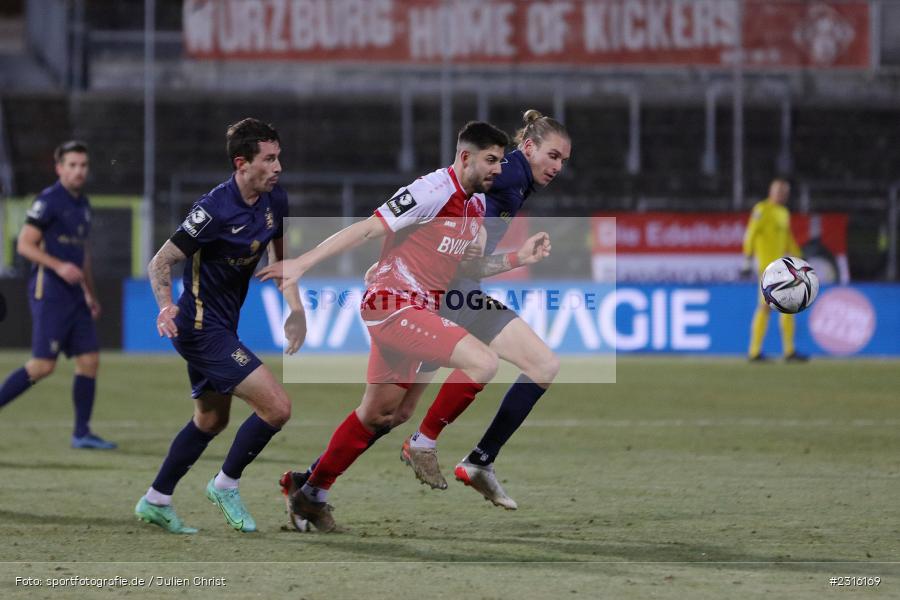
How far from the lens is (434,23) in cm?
2402

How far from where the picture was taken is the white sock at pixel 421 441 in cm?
728

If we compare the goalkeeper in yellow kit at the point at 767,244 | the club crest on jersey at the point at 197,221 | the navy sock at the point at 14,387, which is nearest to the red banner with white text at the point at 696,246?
the goalkeeper in yellow kit at the point at 767,244

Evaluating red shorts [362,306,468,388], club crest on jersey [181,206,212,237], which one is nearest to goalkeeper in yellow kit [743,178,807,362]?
red shorts [362,306,468,388]

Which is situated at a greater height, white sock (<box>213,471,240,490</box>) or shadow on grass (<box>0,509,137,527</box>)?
white sock (<box>213,471,240,490</box>)

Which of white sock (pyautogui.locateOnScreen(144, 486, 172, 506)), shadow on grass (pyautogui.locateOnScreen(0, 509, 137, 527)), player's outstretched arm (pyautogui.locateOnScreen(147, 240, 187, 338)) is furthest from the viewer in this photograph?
shadow on grass (pyautogui.locateOnScreen(0, 509, 137, 527))

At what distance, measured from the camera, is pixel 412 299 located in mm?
7070

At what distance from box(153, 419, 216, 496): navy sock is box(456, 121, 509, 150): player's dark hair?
75.1 inches

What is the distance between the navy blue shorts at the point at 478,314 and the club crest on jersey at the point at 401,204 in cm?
85

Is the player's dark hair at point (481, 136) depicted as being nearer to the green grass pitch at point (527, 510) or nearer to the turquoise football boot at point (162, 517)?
the green grass pitch at point (527, 510)

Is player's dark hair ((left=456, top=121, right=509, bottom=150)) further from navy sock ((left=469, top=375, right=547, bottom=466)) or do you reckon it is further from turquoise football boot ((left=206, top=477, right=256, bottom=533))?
turquoise football boot ((left=206, top=477, right=256, bottom=533))

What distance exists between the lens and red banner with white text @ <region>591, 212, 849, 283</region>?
21594 millimetres

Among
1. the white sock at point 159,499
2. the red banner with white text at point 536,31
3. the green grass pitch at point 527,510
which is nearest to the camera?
the green grass pitch at point 527,510

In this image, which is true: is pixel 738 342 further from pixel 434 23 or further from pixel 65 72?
pixel 65 72

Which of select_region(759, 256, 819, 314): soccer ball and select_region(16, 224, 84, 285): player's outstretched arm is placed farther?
select_region(16, 224, 84, 285): player's outstretched arm
